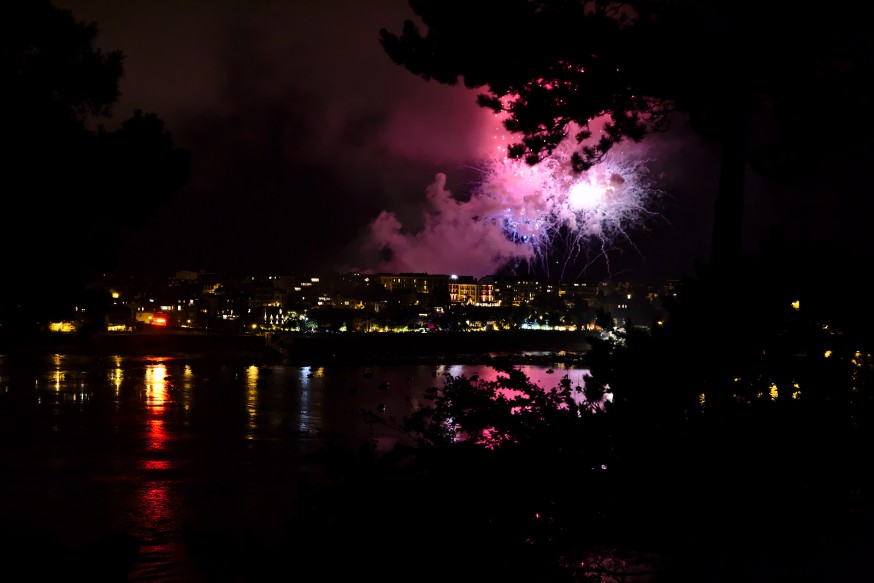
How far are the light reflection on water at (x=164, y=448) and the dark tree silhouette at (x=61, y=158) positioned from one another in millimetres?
3243

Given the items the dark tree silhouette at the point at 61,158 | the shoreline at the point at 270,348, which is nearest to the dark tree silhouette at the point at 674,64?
the dark tree silhouette at the point at 61,158

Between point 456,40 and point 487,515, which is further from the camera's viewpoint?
point 456,40

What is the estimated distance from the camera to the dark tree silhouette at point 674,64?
10016 millimetres

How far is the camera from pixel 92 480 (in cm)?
1570

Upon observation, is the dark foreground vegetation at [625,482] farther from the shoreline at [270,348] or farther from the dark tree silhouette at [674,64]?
the shoreline at [270,348]

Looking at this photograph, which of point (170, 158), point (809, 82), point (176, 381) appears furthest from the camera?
point (176, 381)

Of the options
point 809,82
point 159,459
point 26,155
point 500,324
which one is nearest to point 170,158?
point 26,155

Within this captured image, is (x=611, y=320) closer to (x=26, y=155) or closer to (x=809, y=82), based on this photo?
(x=809, y=82)

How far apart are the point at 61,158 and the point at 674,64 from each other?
21.8ft

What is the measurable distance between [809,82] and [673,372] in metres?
5.98

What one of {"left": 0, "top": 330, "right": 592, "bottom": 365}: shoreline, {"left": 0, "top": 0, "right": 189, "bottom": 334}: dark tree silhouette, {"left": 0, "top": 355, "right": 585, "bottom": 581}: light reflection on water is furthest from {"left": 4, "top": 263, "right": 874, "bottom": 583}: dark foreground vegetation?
{"left": 0, "top": 330, "right": 592, "bottom": 365}: shoreline

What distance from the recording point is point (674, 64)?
33.3ft

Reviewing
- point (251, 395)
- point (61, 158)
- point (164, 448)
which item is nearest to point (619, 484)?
point (61, 158)

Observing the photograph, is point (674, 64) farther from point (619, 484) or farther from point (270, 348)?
point (270, 348)
